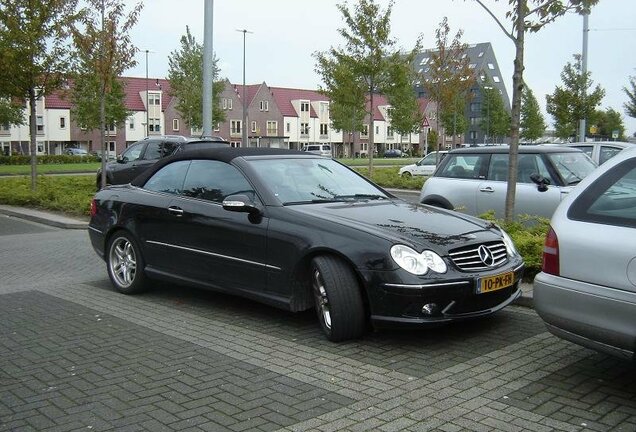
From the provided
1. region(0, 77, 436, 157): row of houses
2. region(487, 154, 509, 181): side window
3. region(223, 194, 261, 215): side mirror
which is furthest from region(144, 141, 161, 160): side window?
region(0, 77, 436, 157): row of houses

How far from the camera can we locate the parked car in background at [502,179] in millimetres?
9203

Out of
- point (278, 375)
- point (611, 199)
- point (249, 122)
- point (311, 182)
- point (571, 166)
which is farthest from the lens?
point (249, 122)

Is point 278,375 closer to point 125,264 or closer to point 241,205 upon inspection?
point 241,205

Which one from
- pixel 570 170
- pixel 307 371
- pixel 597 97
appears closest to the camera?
pixel 307 371

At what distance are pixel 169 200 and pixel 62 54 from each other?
1316 cm

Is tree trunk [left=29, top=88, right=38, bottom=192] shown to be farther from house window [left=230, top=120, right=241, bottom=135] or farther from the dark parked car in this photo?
house window [left=230, top=120, right=241, bottom=135]

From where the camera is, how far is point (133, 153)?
19.5 metres

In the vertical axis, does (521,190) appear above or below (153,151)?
below

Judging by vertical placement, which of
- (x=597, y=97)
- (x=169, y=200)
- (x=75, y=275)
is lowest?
(x=75, y=275)

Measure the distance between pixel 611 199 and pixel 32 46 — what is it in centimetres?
1695

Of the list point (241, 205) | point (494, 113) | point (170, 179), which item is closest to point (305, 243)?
point (241, 205)

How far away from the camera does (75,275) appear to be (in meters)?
8.66

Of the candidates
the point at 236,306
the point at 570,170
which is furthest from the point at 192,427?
the point at 570,170

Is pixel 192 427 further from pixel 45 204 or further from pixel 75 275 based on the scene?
pixel 45 204
